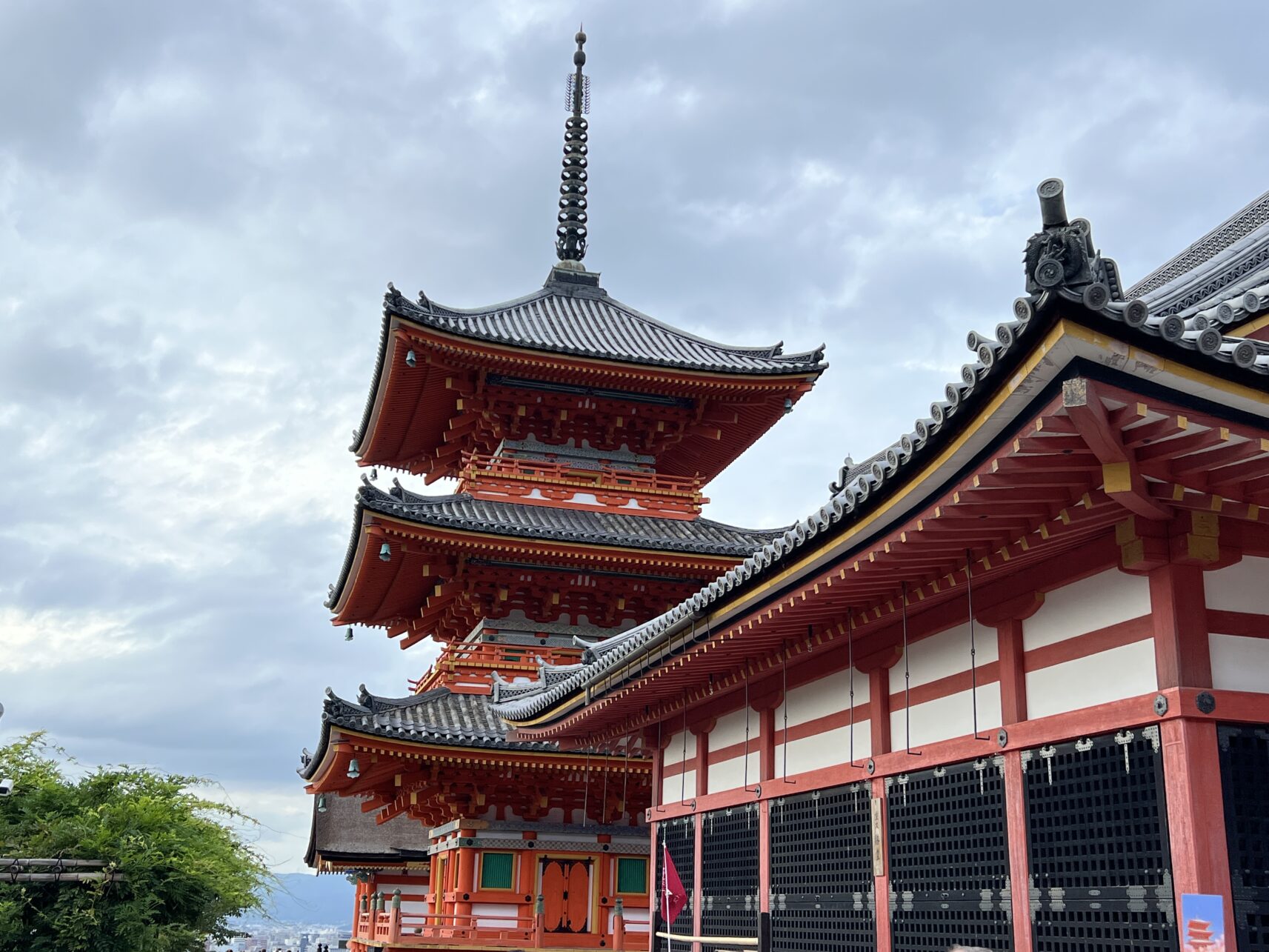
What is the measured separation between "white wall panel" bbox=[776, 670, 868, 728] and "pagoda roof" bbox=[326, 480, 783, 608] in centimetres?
892

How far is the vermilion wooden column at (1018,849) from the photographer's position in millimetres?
7855

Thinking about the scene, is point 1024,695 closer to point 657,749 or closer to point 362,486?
point 657,749

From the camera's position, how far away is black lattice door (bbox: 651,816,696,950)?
13.9 m

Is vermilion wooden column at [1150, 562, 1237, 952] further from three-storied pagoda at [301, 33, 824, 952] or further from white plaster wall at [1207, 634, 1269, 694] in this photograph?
three-storied pagoda at [301, 33, 824, 952]

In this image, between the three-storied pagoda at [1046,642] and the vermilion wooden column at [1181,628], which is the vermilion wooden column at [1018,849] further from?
the vermilion wooden column at [1181,628]

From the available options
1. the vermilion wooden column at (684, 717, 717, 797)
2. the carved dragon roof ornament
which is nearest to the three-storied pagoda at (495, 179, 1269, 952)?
the carved dragon roof ornament

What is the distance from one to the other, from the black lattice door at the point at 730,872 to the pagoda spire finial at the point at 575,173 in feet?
59.2

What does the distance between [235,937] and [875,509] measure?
38.5 feet

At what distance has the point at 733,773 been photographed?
524 inches

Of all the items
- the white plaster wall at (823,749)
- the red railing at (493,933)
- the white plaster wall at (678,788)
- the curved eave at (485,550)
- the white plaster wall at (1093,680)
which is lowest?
the red railing at (493,933)

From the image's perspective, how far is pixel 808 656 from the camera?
1159 cm

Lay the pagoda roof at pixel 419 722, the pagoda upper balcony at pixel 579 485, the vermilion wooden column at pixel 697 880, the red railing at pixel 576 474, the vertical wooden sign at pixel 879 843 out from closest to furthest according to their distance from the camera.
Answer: the vertical wooden sign at pixel 879 843 → the vermilion wooden column at pixel 697 880 → the pagoda roof at pixel 419 722 → the pagoda upper balcony at pixel 579 485 → the red railing at pixel 576 474

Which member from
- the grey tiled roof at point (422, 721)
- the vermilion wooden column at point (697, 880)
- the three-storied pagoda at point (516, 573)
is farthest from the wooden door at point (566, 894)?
the vermilion wooden column at point (697, 880)

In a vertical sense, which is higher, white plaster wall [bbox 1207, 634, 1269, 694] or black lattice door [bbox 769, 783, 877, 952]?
white plaster wall [bbox 1207, 634, 1269, 694]
